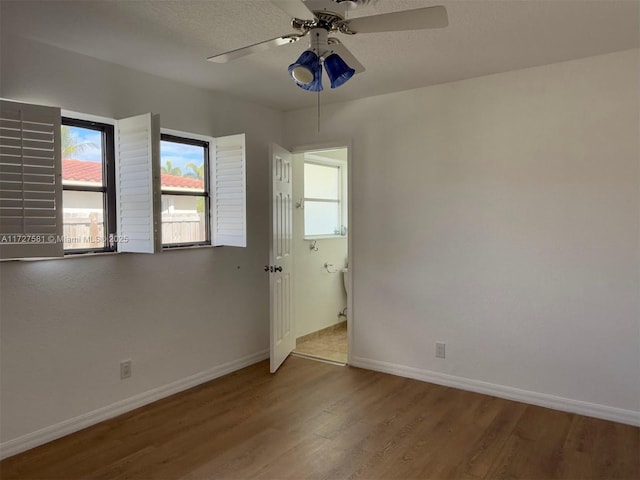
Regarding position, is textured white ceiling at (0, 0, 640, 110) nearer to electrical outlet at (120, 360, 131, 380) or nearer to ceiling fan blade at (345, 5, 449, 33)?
ceiling fan blade at (345, 5, 449, 33)

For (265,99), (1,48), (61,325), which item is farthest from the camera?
(265,99)

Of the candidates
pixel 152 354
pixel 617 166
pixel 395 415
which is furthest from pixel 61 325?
pixel 617 166

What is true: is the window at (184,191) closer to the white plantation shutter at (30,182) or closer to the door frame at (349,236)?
the white plantation shutter at (30,182)

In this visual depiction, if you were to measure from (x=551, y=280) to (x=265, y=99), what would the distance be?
2870mm

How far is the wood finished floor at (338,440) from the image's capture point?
2.49 meters

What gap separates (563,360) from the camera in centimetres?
323

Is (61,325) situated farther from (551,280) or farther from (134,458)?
(551,280)

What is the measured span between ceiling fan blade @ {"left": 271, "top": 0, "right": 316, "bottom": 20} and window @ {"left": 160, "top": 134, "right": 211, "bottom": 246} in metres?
2.23

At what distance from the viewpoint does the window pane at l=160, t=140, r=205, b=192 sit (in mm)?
3621

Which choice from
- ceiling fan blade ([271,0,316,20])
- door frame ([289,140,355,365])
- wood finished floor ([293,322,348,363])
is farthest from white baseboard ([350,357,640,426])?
ceiling fan blade ([271,0,316,20])

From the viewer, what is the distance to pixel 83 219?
9.91 feet

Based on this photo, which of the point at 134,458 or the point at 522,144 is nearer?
the point at 134,458

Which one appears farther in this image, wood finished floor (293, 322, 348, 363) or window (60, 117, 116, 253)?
wood finished floor (293, 322, 348, 363)

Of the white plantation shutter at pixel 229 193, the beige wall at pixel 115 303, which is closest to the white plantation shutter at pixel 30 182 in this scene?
the beige wall at pixel 115 303
